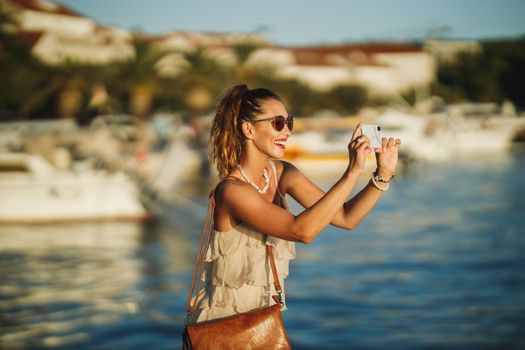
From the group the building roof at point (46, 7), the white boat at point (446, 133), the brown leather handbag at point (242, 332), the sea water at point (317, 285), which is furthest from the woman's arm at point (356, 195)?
the building roof at point (46, 7)

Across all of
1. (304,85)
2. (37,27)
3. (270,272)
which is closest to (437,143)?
(304,85)

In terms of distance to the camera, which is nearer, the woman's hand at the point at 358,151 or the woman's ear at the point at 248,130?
the woman's hand at the point at 358,151

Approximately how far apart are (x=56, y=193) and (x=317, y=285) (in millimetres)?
8562

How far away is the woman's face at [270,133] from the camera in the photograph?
290cm

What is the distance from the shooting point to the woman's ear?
2.92 m

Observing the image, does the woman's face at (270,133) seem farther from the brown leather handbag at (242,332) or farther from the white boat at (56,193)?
the white boat at (56,193)

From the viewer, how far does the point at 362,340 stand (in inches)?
327

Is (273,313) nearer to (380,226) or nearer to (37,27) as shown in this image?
(380,226)

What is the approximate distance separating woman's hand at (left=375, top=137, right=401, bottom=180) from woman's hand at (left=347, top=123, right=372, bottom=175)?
0.50 feet

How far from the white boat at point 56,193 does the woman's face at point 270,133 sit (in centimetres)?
1506

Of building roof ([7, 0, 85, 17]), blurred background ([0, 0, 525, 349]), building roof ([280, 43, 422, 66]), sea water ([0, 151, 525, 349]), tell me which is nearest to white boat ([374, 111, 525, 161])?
blurred background ([0, 0, 525, 349])

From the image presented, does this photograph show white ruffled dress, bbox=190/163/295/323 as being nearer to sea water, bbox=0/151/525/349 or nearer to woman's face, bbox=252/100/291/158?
woman's face, bbox=252/100/291/158

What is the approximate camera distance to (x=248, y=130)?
2932 mm

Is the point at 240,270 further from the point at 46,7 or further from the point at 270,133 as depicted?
the point at 46,7
